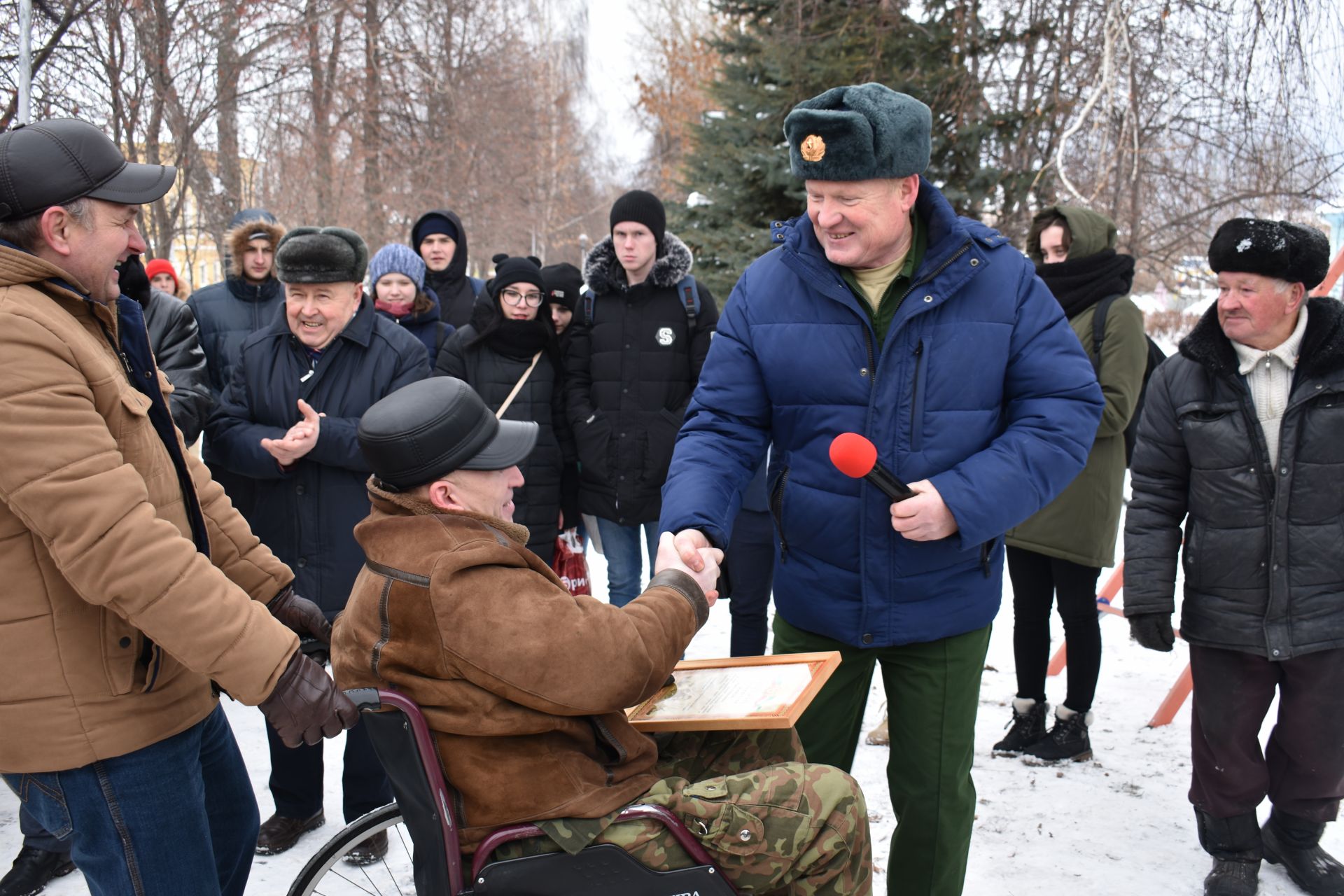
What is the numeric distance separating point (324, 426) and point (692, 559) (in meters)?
1.73

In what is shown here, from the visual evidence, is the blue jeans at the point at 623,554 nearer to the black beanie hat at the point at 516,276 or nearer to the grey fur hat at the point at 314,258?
the black beanie hat at the point at 516,276

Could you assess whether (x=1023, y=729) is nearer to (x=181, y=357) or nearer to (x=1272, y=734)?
(x=1272, y=734)

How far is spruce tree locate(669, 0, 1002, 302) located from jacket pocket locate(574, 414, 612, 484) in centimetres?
553

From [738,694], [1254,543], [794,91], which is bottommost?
[738,694]

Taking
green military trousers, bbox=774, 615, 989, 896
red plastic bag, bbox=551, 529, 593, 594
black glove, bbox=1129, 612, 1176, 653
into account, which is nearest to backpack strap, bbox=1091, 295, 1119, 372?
black glove, bbox=1129, 612, 1176, 653

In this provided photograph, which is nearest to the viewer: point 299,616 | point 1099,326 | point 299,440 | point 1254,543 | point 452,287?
point 299,616

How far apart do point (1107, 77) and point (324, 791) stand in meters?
6.19

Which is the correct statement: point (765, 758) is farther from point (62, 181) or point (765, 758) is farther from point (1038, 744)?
point (1038, 744)

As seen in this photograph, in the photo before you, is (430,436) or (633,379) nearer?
(430,436)

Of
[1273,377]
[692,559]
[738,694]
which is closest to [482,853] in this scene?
[738,694]

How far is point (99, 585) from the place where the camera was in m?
2.02

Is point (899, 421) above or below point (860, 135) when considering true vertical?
below

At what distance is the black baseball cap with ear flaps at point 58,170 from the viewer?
2.10 meters

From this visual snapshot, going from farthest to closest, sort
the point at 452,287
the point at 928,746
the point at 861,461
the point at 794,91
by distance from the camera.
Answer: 1. the point at 794,91
2. the point at 452,287
3. the point at 928,746
4. the point at 861,461
